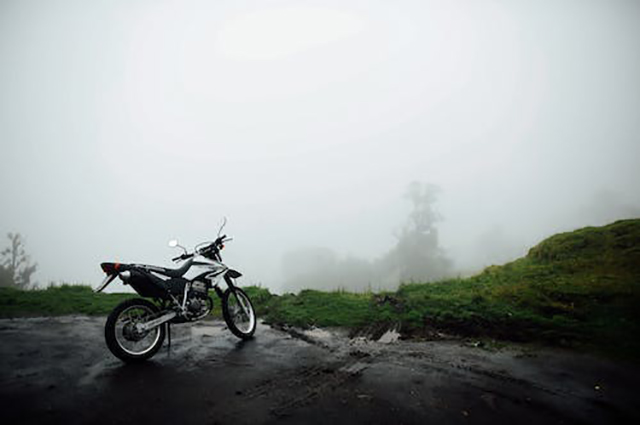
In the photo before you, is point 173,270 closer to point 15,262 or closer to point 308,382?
point 308,382

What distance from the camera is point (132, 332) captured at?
470 cm

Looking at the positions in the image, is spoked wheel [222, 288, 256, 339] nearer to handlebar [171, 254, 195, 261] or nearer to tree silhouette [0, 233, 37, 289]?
handlebar [171, 254, 195, 261]

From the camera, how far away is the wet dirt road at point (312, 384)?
3074mm

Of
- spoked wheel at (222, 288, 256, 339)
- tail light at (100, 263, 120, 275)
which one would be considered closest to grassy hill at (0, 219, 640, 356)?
spoked wheel at (222, 288, 256, 339)

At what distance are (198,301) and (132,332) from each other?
121cm

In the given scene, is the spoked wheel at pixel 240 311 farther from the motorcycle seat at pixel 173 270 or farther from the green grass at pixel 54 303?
the green grass at pixel 54 303

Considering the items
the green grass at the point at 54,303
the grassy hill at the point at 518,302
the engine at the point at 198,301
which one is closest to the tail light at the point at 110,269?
the engine at the point at 198,301

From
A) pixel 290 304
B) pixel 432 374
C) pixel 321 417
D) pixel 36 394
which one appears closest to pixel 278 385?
pixel 321 417

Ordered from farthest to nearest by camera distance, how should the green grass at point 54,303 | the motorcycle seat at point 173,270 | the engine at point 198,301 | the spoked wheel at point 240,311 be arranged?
the green grass at point 54,303
the spoked wheel at point 240,311
the engine at point 198,301
the motorcycle seat at point 173,270

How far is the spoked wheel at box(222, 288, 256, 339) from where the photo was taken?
6.28 m

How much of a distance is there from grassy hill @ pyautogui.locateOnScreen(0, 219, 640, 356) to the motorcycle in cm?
153

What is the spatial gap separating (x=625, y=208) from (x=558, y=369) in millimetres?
85281

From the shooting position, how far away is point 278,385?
386cm

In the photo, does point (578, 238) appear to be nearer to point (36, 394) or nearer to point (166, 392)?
point (166, 392)
